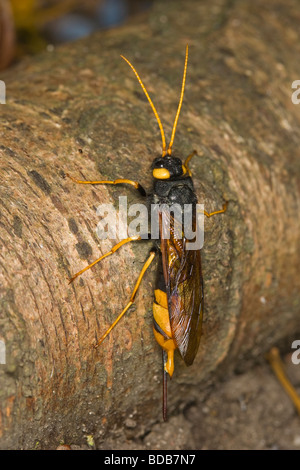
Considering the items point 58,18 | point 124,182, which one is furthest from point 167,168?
point 58,18

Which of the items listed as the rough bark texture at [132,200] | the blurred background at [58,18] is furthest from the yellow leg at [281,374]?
the blurred background at [58,18]

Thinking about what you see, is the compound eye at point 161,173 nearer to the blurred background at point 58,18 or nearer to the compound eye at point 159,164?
the compound eye at point 159,164

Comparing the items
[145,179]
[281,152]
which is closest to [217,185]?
[145,179]

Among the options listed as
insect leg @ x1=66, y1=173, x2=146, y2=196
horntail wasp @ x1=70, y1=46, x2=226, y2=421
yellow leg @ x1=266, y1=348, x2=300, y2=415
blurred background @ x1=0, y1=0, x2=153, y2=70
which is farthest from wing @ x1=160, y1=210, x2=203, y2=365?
blurred background @ x1=0, y1=0, x2=153, y2=70
